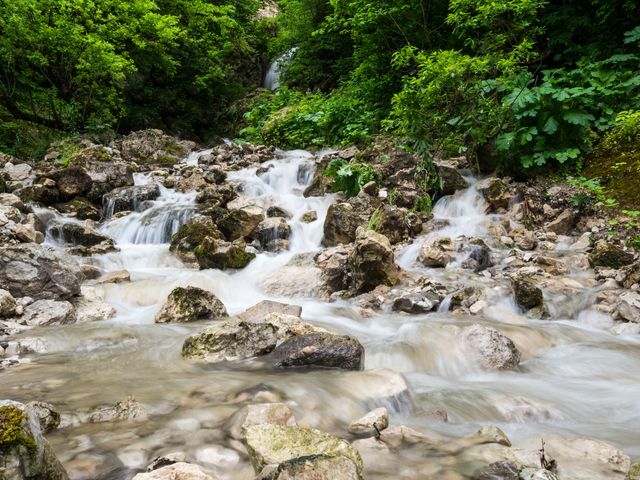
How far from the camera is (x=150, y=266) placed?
7.75m

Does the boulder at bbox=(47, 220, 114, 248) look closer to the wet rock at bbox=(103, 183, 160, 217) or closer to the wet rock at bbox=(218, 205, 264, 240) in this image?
the wet rock at bbox=(103, 183, 160, 217)

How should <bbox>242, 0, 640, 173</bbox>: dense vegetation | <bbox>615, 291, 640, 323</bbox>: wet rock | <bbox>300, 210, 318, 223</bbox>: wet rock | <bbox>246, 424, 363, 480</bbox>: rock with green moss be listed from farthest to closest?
<bbox>300, 210, 318, 223</bbox>: wet rock, <bbox>242, 0, 640, 173</bbox>: dense vegetation, <bbox>615, 291, 640, 323</bbox>: wet rock, <bbox>246, 424, 363, 480</bbox>: rock with green moss

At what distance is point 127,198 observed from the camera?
10.2 metres

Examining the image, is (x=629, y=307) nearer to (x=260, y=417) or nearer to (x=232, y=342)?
(x=232, y=342)

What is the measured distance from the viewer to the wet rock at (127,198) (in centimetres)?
1004

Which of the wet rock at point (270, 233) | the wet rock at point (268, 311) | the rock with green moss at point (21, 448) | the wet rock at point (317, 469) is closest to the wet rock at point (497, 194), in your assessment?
the wet rock at point (270, 233)

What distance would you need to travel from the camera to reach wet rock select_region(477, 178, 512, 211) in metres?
8.13

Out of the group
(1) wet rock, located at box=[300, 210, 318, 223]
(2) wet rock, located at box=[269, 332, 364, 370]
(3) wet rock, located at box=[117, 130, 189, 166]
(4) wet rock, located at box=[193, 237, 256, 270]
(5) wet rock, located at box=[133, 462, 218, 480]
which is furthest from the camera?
(3) wet rock, located at box=[117, 130, 189, 166]

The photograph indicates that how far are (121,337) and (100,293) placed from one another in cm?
199

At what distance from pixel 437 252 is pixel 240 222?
12.1 feet

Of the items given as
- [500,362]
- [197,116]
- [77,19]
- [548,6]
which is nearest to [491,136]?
[548,6]

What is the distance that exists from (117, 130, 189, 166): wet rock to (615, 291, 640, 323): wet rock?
40.7ft

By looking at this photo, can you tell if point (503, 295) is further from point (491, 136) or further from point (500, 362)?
point (491, 136)

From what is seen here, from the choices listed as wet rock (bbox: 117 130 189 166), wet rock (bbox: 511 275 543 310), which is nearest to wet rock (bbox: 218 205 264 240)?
wet rock (bbox: 511 275 543 310)
